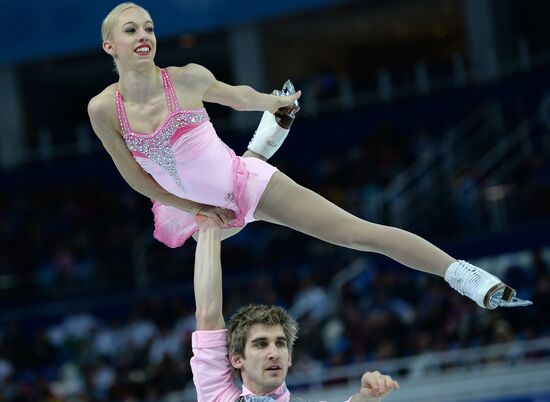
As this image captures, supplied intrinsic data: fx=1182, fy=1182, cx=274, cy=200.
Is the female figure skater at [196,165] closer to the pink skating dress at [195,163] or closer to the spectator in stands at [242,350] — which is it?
the pink skating dress at [195,163]

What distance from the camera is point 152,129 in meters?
5.28

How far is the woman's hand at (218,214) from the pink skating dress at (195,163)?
0.03m

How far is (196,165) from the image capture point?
5371 millimetres

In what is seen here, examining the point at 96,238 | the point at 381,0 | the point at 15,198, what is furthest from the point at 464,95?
the point at 15,198

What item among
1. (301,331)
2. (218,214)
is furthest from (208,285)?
(301,331)

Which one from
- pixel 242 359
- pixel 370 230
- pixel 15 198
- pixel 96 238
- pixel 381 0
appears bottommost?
pixel 242 359

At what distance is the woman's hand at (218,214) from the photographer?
5.33m

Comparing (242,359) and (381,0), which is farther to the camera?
(381,0)

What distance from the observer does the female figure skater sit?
516cm

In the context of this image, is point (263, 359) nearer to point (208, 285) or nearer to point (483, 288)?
point (208, 285)

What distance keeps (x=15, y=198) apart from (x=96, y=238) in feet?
7.16

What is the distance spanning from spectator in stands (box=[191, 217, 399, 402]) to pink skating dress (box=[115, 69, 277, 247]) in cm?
74

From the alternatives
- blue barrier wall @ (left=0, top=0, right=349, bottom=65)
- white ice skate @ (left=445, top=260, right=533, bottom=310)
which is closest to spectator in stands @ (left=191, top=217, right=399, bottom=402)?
white ice skate @ (left=445, top=260, right=533, bottom=310)

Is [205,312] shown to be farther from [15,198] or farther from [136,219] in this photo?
[15,198]
